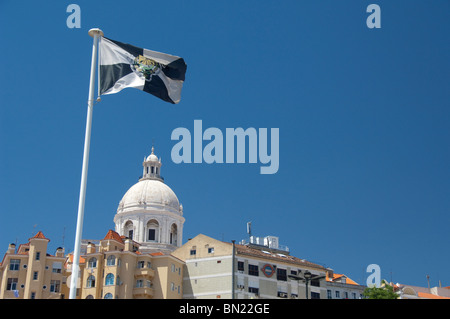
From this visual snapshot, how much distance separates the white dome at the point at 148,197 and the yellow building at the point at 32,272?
32.5 meters

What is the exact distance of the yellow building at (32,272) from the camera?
3253 inches

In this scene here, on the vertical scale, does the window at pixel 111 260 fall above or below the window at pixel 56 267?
above

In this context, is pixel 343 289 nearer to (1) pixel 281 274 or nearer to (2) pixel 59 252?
(1) pixel 281 274

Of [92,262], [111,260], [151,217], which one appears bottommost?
[92,262]

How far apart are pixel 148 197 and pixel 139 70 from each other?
8956 centimetres

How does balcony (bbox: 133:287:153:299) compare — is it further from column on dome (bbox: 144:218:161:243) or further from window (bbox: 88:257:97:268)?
column on dome (bbox: 144:218:161:243)

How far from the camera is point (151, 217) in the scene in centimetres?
11662

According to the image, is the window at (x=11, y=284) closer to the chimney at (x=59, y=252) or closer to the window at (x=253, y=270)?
the chimney at (x=59, y=252)

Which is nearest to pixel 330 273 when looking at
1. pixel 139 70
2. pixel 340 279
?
pixel 340 279

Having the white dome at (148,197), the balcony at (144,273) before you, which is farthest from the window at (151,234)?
the balcony at (144,273)

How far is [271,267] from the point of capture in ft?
293
